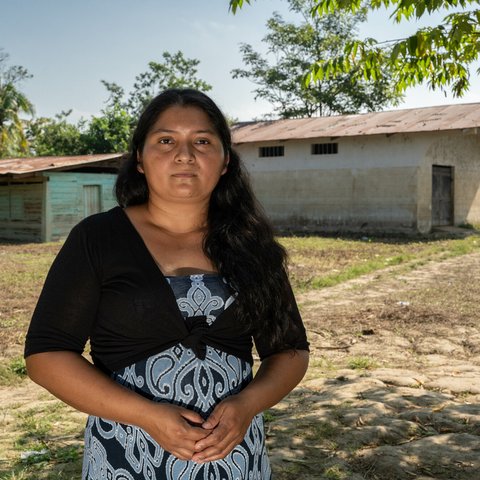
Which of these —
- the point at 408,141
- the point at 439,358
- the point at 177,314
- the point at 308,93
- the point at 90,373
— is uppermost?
the point at 308,93

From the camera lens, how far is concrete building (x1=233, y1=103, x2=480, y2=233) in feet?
61.1

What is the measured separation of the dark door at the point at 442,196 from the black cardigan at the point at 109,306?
62.3ft

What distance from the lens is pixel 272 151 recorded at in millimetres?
21469

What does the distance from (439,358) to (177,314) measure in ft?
15.2

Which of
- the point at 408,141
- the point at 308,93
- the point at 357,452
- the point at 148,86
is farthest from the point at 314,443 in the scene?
the point at 148,86

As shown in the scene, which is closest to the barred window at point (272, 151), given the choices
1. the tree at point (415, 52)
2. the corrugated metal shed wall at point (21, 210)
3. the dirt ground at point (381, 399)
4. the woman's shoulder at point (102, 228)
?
the corrugated metal shed wall at point (21, 210)

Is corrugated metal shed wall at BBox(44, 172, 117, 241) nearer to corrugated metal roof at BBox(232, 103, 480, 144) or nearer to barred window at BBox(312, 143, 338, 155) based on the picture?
corrugated metal roof at BBox(232, 103, 480, 144)

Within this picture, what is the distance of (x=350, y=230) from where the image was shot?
64.6 feet

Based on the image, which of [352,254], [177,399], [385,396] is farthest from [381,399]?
[352,254]

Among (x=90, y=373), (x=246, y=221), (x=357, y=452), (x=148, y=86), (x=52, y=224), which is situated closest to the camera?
(x=90, y=373)

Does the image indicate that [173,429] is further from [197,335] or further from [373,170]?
[373,170]

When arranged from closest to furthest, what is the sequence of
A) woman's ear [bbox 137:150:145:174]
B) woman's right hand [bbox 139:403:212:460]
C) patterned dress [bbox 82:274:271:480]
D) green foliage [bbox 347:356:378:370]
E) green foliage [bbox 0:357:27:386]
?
woman's right hand [bbox 139:403:212:460], patterned dress [bbox 82:274:271:480], woman's ear [bbox 137:150:145:174], green foliage [bbox 0:357:27:386], green foliage [bbox 347:356:378:370]

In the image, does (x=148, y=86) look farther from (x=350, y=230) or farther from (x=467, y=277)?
(x=467, y=277)

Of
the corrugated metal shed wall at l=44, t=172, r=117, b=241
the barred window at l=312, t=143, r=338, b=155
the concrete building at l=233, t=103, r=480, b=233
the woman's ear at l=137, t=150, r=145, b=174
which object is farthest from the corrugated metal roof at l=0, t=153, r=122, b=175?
the woman's ear at l=137, t=150, r=145, b=174
